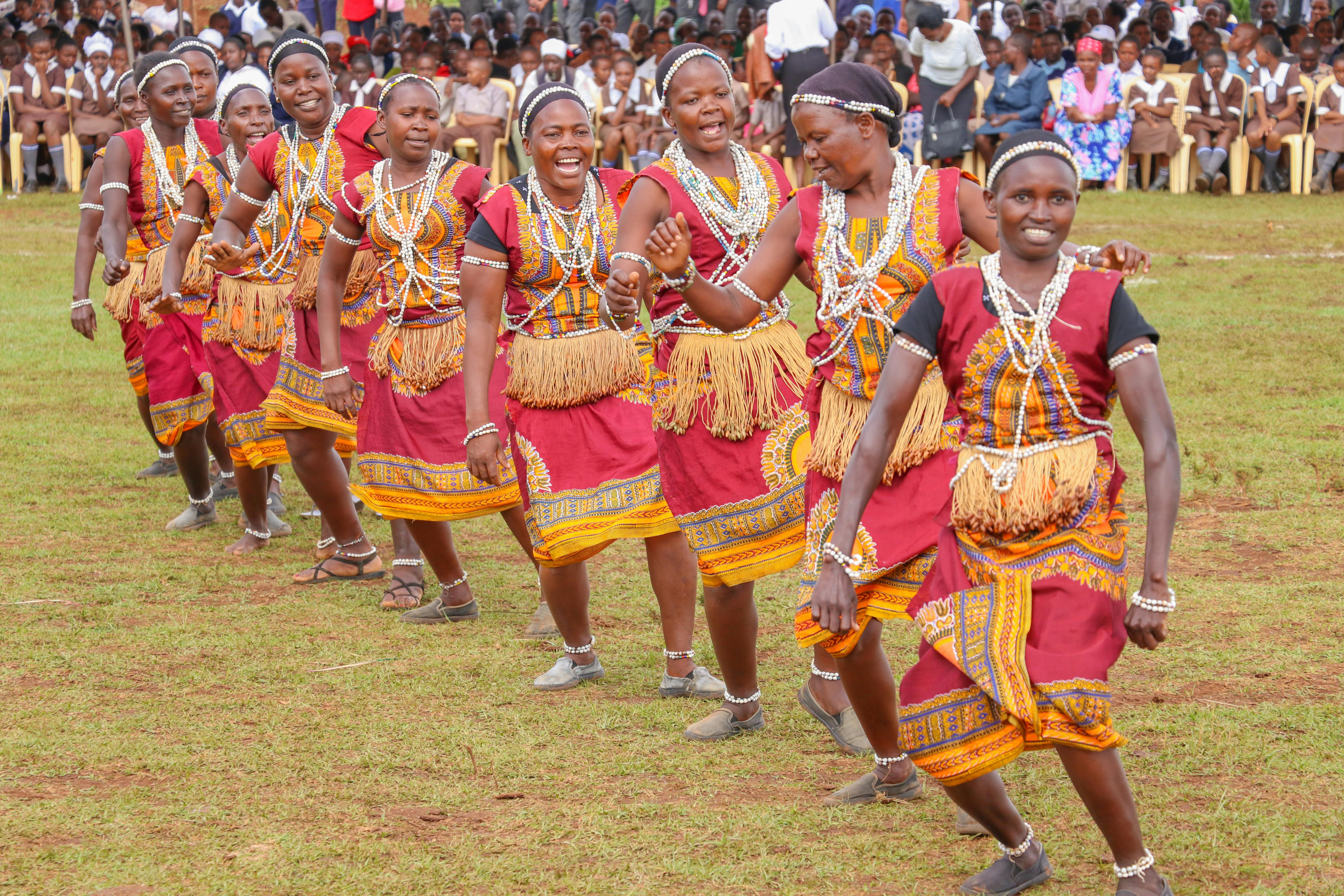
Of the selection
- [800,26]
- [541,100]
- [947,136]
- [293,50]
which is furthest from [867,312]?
[947,136]

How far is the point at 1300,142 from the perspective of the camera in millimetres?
19234

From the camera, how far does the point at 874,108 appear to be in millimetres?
4609

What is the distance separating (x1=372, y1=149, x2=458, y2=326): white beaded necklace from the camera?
673 centimetres

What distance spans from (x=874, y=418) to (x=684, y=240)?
778 mm

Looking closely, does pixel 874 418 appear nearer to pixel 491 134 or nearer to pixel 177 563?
pixel 177 563

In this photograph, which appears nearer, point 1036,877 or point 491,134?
point 1036,877

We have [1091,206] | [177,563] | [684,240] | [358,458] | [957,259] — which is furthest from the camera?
[1091,206]

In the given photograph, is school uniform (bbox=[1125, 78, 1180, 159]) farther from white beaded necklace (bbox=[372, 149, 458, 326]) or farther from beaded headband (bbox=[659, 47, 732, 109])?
beaded headband (bbox=[659, 47, 732, 109])

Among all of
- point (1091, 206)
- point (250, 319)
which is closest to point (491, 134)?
point (1091, 206)

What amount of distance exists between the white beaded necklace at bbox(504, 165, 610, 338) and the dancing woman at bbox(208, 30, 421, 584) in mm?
1644

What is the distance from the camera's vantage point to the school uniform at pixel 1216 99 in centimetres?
1945

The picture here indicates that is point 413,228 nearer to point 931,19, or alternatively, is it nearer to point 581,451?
point 581,451

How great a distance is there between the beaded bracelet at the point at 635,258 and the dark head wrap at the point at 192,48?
4.60 meters

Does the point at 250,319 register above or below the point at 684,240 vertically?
below
